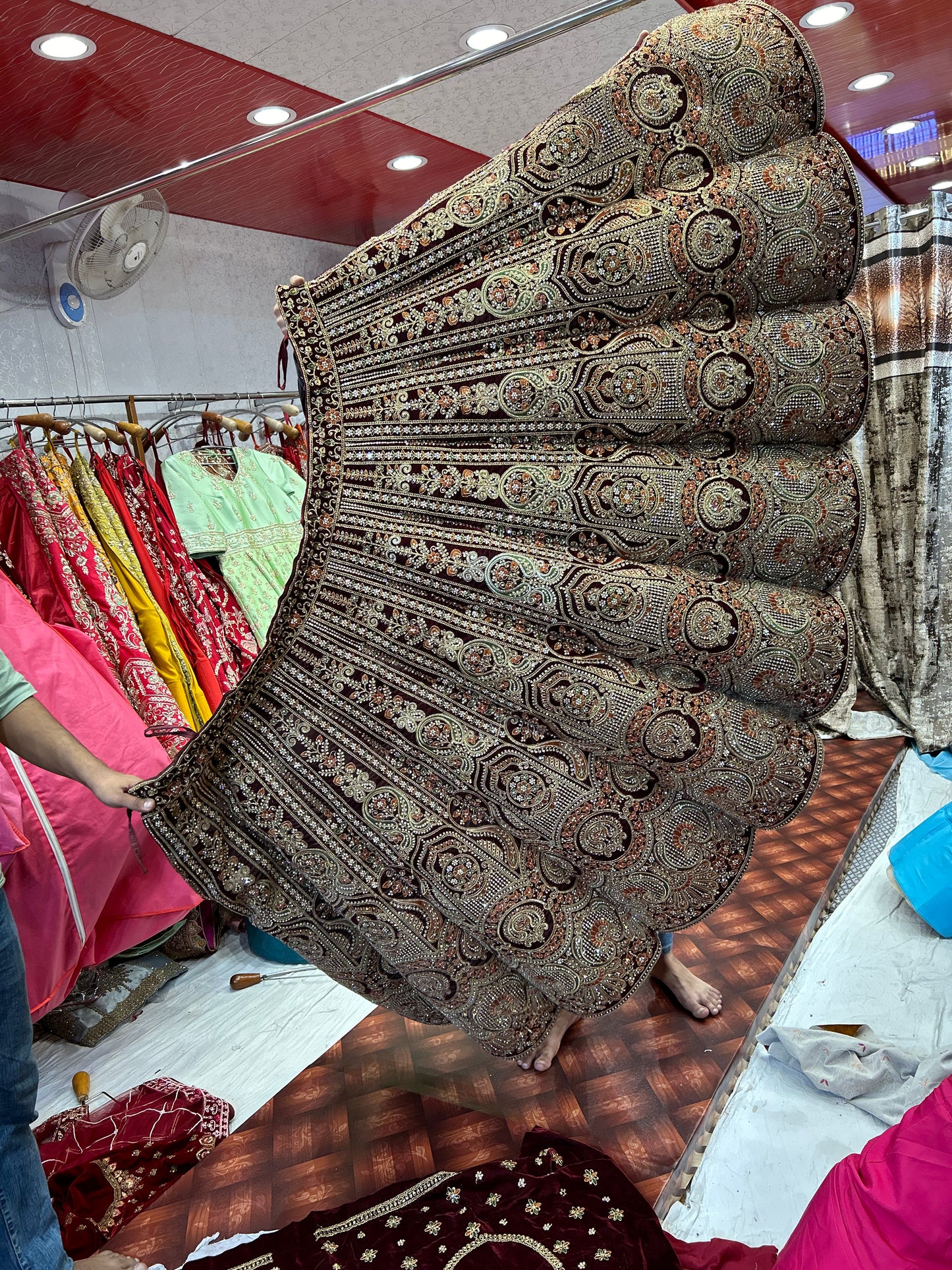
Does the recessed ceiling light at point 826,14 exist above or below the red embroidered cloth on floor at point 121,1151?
above

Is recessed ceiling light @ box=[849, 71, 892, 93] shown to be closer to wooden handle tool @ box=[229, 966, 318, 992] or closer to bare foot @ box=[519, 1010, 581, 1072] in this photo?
bare foot @ box=[519, 1010, 581, 1072]

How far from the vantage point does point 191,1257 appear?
1323 millimetres

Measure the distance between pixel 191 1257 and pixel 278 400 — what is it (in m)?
2.82

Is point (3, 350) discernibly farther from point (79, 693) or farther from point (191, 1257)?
point (191, 1257)

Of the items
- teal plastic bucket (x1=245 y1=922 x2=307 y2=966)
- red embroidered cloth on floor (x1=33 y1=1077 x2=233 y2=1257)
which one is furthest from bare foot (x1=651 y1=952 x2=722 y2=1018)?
teal plastic bucket (x1=245 y1=922 x2=307 y2=966)

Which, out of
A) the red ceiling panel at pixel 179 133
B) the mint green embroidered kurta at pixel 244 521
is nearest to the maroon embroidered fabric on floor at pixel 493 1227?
the mint green embroidered kurta at pixel 244 521

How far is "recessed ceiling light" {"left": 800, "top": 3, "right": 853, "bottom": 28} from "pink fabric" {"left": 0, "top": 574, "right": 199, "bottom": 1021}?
258cm

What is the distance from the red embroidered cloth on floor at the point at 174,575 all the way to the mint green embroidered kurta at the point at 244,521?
6 cm

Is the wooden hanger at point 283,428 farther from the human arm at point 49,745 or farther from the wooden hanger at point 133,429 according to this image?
the human arm at point 49,745

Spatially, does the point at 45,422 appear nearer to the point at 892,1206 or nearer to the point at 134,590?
the point at 134,590

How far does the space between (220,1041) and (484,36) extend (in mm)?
2449

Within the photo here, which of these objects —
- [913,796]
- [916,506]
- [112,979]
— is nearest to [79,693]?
[112,979]

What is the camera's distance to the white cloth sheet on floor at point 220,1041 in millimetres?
1898

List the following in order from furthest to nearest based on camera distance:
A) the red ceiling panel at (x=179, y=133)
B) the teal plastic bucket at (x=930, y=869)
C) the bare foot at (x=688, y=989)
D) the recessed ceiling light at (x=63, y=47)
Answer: the teal plastic bucket at (x=930, y=869) → the red ceiling panel at (x=179, y=133) → the recessed ceiling light at (x=63, y=47) → the bare foot at (x=688, y=989)
